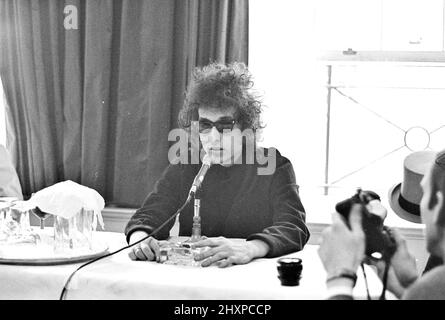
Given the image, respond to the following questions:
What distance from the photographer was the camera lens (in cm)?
132

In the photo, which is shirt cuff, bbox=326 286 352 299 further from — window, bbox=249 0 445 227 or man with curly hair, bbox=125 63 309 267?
window, bbox=249 0 445 227

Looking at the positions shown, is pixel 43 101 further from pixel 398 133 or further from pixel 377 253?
pixel 377 253

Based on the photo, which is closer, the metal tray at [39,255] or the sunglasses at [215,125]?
the metal tray at [39,255]

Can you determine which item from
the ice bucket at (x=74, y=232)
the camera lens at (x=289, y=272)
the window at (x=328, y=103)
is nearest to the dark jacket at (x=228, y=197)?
the ice bucket at (x=74, y=232)

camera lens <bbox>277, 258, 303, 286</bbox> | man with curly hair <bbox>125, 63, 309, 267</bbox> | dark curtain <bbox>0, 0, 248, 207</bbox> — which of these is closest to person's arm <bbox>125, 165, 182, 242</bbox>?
man with curly hair <bbox>125, 63, 309, 267</bbox>

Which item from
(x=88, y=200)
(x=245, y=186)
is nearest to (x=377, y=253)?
(x=88, y=200)

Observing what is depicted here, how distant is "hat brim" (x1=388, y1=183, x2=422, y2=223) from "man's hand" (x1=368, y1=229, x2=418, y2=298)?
34 cm

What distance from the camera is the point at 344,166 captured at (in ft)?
9.03

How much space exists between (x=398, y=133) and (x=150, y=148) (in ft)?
3.48

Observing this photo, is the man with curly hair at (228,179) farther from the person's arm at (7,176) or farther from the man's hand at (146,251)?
the person's arm at (7,176)

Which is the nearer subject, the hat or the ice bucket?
the hat

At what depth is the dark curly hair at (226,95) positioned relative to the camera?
1815 mm

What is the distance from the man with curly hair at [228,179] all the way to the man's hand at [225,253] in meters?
0.13
